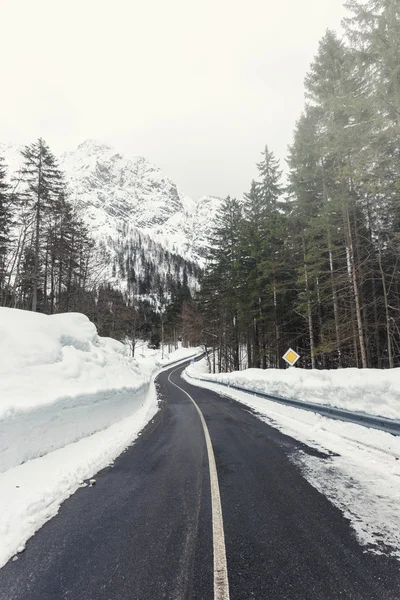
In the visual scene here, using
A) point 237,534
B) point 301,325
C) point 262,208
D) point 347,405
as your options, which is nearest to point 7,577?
point 237,534

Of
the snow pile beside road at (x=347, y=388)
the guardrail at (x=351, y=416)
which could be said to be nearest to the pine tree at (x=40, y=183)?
the snow pile beside road at (x=347, y=388)

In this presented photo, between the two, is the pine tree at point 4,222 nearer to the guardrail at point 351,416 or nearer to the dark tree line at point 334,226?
the dark tree line at point 334,226

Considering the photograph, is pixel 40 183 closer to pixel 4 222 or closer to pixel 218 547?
pixel 4 222

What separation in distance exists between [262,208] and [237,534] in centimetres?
2919

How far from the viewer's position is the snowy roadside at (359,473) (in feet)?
10.6

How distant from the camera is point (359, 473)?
15.8 feet

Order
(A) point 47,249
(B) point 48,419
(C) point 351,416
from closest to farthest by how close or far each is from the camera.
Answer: (B) point 48,419, (C) point 351,416, (A) point 47,249

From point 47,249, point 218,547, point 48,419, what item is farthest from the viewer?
point 47,249

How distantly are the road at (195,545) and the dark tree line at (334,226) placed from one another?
9.71 metres

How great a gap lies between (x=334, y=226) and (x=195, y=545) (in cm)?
1621

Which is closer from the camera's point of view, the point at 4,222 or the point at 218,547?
the point at 218,547

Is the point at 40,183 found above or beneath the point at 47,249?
above

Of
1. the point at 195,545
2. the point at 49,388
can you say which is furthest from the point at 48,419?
the point at 195,545

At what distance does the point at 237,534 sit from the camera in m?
3.15
